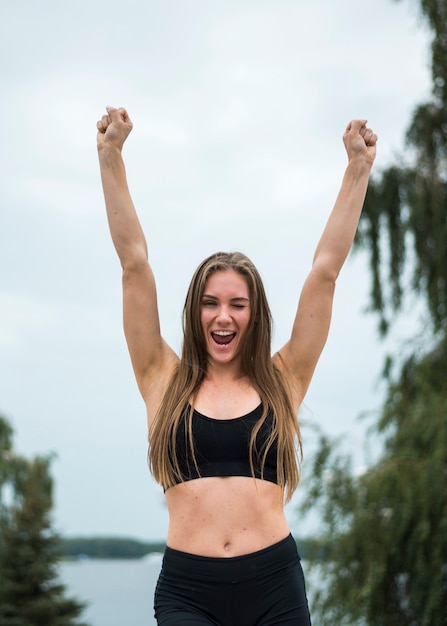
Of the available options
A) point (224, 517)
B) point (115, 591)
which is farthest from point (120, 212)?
point (115, 591)

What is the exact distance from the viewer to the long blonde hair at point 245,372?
111 inches

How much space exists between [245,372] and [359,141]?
0.88 m

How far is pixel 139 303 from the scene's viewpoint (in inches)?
119

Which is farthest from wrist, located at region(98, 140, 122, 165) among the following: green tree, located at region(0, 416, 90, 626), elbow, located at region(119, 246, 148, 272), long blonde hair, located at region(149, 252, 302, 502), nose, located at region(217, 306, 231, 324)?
green tree, located at region(0, 416, 90, 626)

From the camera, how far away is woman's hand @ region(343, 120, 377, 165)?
334cm

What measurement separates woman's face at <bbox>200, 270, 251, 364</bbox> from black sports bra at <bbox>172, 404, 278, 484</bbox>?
0.80 feet

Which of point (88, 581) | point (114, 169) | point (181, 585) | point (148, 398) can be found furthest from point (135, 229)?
point (88, 581)

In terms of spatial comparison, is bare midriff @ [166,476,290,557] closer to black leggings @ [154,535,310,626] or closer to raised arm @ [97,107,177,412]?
black leggings @ [154,535,310,626]

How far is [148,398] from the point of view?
3.03 meters

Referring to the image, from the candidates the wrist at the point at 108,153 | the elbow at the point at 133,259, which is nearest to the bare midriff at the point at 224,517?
the elbow at the point at 133,259

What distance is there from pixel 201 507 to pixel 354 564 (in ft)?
16.9

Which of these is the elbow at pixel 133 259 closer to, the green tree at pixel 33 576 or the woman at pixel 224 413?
the woman at pixel 224 413

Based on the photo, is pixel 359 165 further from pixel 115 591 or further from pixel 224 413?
pixel 115 591

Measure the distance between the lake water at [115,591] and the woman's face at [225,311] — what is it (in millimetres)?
29534
